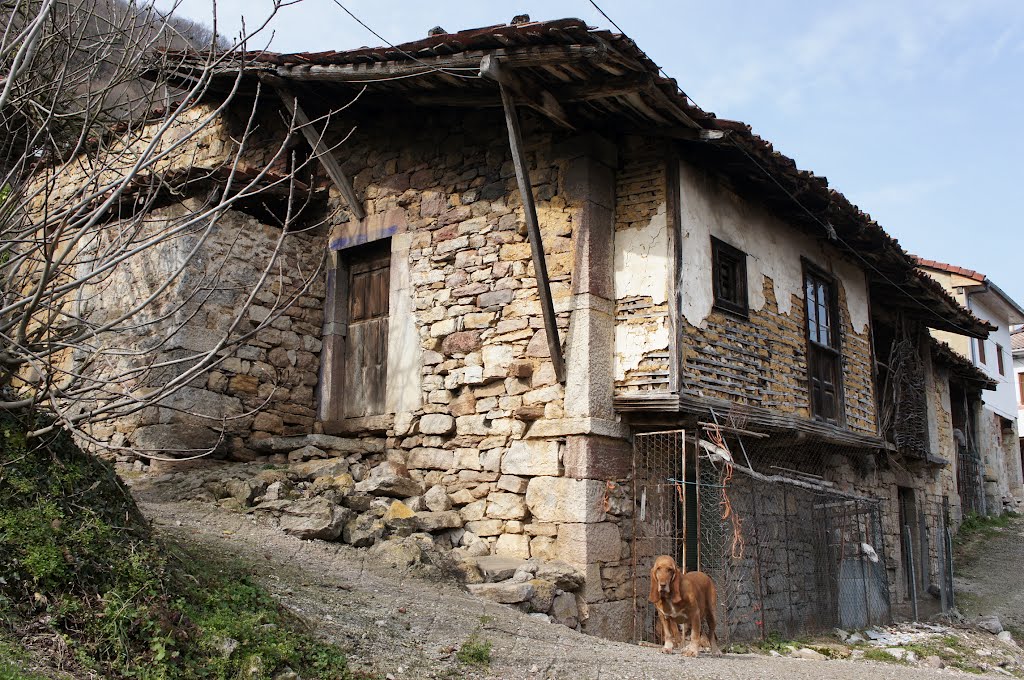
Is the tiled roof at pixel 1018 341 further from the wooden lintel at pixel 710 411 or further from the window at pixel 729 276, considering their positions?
the window at pixel 729 276

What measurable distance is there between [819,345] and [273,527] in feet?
19.1

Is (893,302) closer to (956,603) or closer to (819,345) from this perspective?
(819,345)

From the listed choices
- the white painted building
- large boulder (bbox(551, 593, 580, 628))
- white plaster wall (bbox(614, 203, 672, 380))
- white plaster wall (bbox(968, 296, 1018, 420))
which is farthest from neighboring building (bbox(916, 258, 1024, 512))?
large boulder (bbox(551, 593, 580, 628))

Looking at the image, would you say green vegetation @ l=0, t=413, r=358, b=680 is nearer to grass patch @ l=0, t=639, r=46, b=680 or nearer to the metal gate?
grass patch @ l=0, t=639, r=46, b=680

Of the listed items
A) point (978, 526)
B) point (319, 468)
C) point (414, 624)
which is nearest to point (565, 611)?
point (414, 624)

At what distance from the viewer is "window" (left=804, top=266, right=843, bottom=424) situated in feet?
30.1

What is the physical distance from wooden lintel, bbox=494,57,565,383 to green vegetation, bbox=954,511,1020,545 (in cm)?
1089

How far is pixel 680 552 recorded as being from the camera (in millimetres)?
7402

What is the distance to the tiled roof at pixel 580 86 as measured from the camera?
6.19m

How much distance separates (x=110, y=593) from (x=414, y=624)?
178 cm

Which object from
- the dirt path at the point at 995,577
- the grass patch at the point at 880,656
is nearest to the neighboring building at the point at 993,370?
the dirt path at the point at 995,577

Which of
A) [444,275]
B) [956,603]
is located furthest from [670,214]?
[956,603]

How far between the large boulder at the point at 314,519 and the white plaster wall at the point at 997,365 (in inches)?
686

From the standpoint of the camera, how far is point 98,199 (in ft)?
18.7
